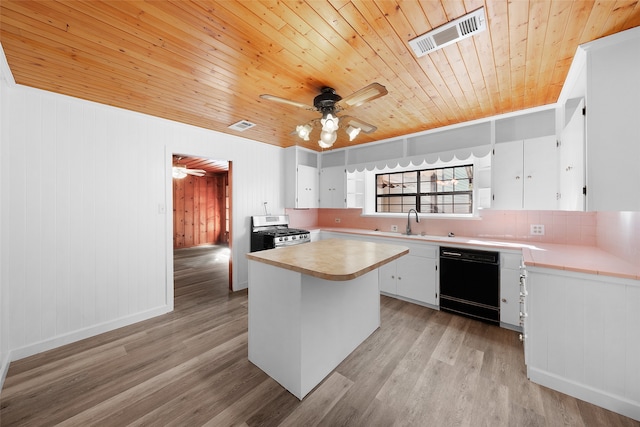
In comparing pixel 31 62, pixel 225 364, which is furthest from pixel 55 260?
pixel 225 364

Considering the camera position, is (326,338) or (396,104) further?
(396,104)

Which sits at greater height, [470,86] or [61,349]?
[470,86]

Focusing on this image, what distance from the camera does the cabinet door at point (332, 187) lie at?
4574 millimetres

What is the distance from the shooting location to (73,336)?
8.06 ft

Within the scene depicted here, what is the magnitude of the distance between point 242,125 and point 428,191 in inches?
122

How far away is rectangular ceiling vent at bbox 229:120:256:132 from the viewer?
3.26 metres

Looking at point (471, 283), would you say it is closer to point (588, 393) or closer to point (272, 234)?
point (588, 393)

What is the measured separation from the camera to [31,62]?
Result: 6.19ft

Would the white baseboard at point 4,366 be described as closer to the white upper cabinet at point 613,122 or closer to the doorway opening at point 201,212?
the doorway opening at point 201,212

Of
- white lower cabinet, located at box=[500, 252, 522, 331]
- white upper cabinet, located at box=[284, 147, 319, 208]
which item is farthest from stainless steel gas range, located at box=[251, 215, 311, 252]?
white lower cabinet, located at box=[500, 252, 522, 331]

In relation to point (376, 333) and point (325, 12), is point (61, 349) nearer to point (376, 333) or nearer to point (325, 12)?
point (376, 333)

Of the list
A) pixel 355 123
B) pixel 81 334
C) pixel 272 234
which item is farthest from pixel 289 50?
pixel 81 334

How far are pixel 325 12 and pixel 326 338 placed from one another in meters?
2.25

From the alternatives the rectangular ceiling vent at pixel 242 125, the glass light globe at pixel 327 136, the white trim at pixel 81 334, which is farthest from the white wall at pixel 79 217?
the glass light globe at pixel 327 136
